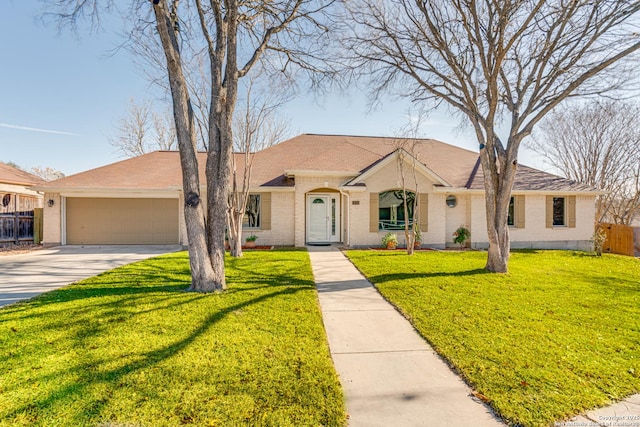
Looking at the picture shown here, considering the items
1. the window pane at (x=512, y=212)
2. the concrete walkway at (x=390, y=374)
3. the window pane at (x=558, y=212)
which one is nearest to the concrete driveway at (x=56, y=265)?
the concrete walkway at (x=390, y=374)

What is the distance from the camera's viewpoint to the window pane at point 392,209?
541 inches

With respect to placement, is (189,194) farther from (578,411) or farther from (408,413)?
(578,411)

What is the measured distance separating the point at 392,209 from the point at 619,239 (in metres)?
11.4

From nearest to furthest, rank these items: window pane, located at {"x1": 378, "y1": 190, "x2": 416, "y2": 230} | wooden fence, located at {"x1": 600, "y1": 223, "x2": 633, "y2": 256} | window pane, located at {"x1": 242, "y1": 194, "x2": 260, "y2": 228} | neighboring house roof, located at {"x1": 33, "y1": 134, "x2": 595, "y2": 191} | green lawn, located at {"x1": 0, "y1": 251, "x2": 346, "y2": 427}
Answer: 1. green lawn, located at {"x1": 0, "y1": 251, "x2": 346, "y2": 427}
2. window pane, located at {"x1": 378, "y1": 190, "x2": 416, "y2": 230}
3. neighboring house roof, located at {"x1": 33, "y1": 134, "x2": 595, "y2": 191}
4. wooden fence, located at {"x1": 600, "y1": 223, "x2": 633, "y2": 256}
5. window pane, located at {"x1": 242, "y1": 194, "x2": 260, "y2": 228}

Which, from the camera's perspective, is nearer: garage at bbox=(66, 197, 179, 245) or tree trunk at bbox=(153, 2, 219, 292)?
tree trunk at bbox=(153, 2, 219, 292)

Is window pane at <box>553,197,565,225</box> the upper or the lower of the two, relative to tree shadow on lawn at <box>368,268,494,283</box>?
upper

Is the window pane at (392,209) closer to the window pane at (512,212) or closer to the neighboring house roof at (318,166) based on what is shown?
the neighboring house roof at (318,166)

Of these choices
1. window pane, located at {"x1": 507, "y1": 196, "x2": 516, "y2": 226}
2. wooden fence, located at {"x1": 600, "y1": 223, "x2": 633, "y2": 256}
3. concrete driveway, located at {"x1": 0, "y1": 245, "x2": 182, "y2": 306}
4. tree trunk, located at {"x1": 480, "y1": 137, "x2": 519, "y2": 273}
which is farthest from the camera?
window pane, located at {"x1": 507, "y1": 196, "x2": 516, "y2": 226}

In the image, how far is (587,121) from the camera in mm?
21422

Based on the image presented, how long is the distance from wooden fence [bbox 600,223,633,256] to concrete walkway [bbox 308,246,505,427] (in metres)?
15.9

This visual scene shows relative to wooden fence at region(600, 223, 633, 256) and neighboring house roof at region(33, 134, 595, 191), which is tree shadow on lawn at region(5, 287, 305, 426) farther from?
wooden fence at region(600, 223, 633, 256)

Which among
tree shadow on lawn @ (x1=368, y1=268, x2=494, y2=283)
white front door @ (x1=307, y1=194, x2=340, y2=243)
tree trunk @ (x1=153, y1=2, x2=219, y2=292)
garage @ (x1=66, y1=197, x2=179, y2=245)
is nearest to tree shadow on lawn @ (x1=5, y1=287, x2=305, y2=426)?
tree trunk @ (x1=153, y1=2, x2=219, y2=292)

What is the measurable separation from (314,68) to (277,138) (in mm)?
12319

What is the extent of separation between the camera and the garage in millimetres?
14180
